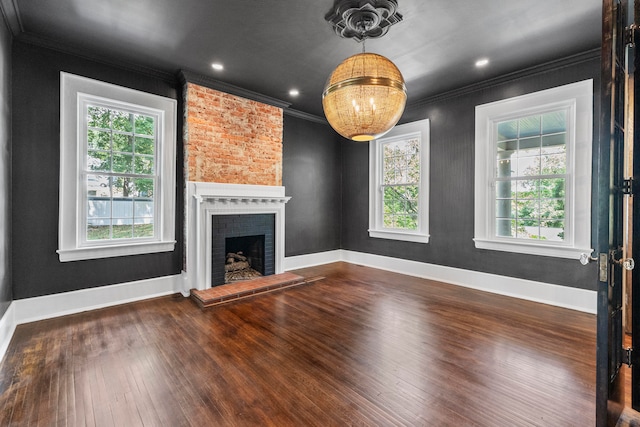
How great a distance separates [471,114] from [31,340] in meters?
5.89

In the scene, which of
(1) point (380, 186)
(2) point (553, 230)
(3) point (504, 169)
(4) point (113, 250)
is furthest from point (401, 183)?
(4) point (113, 250)

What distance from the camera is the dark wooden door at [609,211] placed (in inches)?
56.2

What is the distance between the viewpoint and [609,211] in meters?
1.46

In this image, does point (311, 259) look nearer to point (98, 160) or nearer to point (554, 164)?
point (98, 160)

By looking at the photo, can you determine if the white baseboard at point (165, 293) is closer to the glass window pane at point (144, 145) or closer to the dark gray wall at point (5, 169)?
the dark gray wall at point (5, 169)

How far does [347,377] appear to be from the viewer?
84.0 inches

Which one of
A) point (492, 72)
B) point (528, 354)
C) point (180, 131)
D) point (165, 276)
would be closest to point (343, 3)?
point (492, 72)

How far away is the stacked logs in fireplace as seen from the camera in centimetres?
470

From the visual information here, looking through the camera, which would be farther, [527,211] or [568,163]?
[527,211]

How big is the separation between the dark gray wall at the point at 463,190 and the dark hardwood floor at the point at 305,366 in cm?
54

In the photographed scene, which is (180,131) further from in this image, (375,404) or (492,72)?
(492,72)

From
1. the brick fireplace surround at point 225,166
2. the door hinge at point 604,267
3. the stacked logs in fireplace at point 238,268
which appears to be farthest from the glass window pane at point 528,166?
the stacked logs in fireplace at point 238,268

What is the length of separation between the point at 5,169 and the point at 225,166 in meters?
2.27

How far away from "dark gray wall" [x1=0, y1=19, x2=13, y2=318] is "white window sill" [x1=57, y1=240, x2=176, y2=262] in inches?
19.2
